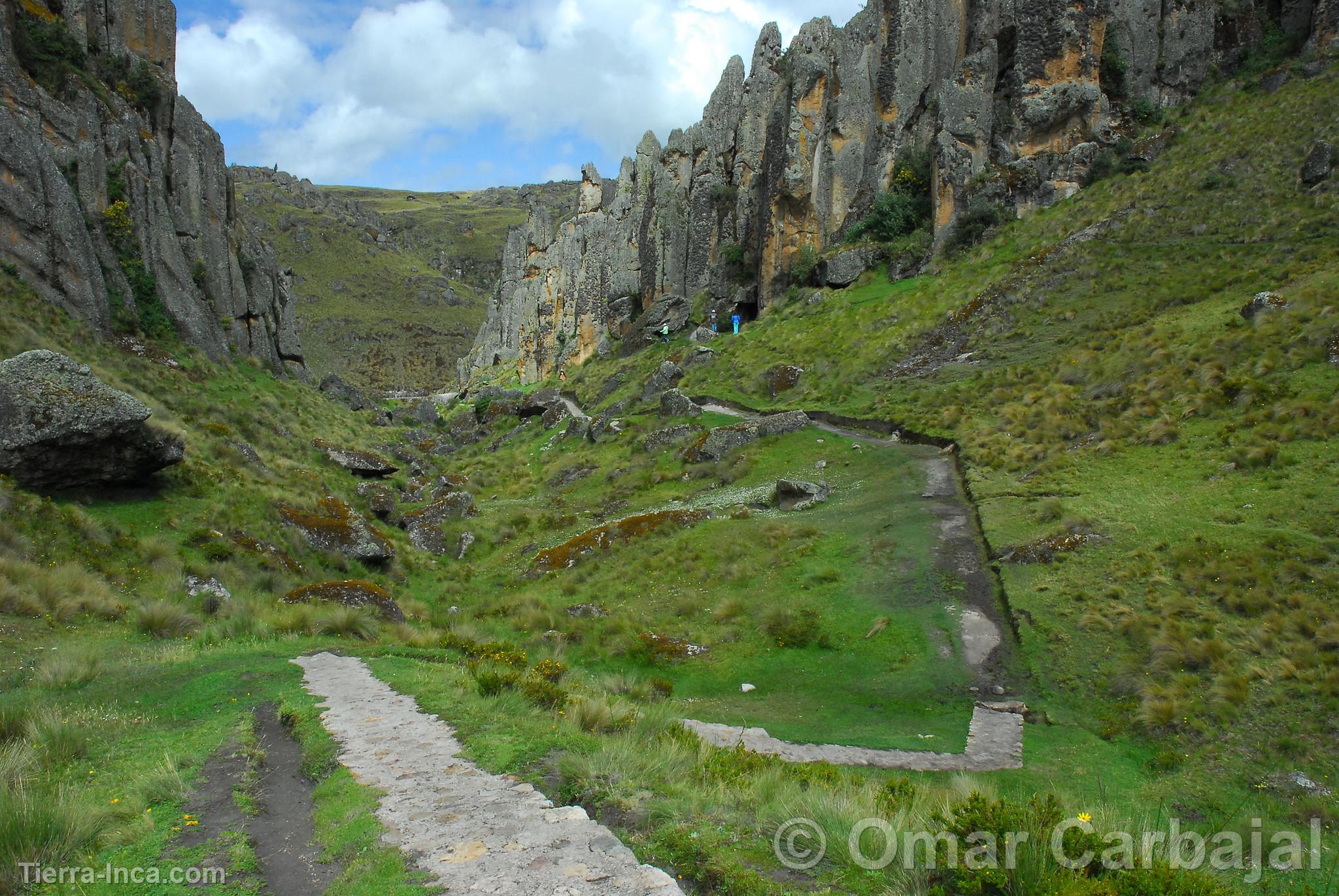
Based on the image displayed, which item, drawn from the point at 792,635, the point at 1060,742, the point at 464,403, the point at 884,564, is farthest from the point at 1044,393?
the point at 464,403

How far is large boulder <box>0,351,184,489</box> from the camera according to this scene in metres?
16.1

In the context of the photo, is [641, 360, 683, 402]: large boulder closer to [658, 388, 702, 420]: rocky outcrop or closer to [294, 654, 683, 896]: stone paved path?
[658, 388, 702, 420]: rocky outcrop

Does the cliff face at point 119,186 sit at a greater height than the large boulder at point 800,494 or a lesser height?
greater

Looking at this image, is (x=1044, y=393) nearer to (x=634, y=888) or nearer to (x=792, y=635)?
(x=792, y=635)

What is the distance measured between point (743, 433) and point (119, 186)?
30.4m

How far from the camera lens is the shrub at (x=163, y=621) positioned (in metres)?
12.6

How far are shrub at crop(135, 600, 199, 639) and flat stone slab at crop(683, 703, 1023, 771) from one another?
873 centimetres

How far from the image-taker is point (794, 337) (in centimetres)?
4450

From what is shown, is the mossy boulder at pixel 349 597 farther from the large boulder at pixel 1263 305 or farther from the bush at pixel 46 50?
the bush at pixel 46 50

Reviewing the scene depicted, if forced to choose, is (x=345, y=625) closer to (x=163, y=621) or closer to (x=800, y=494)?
(x=163, y=621)

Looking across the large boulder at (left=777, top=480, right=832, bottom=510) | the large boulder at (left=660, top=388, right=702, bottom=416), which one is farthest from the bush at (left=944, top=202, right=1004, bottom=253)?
the large boulder at (left=777, top=480, right=832, bottom=510)

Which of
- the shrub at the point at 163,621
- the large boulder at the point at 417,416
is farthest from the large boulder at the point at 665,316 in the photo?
the shrub at the point at 163,621

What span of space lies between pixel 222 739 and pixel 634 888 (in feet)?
16.6

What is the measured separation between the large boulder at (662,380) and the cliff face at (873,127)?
10.9 meters
